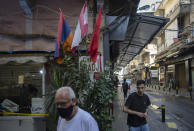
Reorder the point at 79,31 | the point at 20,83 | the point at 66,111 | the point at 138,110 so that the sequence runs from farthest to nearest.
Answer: the point at 20,83 → the point at 79,31 → the point at 138,110 → the point at 66,111

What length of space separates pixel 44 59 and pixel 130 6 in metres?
3.95

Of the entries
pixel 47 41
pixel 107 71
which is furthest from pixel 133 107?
pixel 47 41

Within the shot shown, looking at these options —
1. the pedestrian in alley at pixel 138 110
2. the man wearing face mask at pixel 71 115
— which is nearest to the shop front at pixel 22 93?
the pedestrian in alley at pixel 138 110

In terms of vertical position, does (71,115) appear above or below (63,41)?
below

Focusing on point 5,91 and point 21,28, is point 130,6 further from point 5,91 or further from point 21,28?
point 5,91

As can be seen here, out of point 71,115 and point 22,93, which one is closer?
point 71,115

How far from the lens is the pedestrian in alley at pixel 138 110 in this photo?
4.02 m

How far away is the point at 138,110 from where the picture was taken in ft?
13.4

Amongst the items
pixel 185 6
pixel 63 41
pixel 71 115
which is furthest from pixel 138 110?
pixel 185 6

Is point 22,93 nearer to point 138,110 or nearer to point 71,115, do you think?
point 138,110

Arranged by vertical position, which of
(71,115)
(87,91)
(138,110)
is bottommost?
(138,110)

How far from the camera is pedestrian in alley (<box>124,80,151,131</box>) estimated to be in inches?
158

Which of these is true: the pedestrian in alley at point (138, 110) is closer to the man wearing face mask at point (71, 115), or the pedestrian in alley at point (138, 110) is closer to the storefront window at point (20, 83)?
the man wearing face mask at point (71, 115)

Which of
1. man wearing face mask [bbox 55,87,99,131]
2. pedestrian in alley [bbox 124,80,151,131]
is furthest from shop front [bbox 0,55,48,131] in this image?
man wearing face mask [bbox 55,87,99,131]
